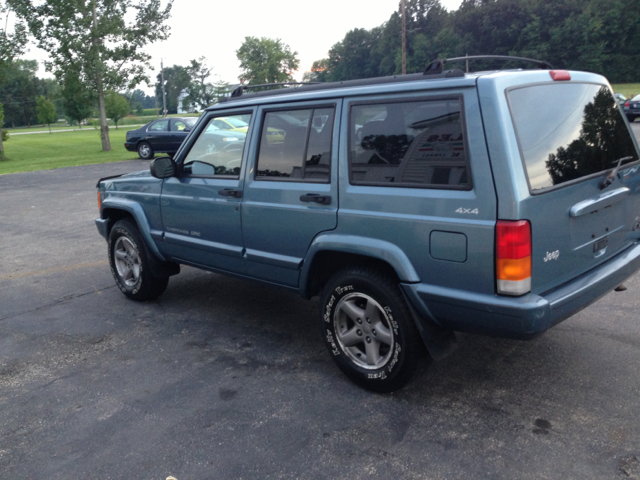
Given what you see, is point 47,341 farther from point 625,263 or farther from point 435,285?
point 625,263

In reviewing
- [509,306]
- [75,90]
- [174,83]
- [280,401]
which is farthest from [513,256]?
[174,83]

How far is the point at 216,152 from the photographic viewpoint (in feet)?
15.6

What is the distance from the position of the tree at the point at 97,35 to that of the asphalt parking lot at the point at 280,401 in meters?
24.8

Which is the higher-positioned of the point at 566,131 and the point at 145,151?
the point at 566,131

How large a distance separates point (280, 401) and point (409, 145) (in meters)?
1.78

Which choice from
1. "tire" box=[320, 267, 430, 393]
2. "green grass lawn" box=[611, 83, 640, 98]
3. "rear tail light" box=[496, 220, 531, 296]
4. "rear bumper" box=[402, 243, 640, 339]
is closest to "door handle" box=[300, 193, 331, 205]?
"tire" box=[320, 267, 430, 393]

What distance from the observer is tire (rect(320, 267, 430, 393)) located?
3410mm

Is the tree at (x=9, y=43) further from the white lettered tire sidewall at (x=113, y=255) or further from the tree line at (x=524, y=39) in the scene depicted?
the tree line at (x=524, y=39)

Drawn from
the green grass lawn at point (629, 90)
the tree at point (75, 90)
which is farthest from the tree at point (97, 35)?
the green grass lawn at point (629, 90)

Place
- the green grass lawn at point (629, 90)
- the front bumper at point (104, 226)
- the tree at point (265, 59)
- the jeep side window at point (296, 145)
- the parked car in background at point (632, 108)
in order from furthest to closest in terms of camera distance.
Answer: the tree at point (265, 59)
the green grass lawn at point (629, 90)
the parked car in background at point (632, 108)
the front bumper at point (104, 226)
the jeep side window at point (296, 145)

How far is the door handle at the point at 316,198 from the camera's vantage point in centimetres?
372

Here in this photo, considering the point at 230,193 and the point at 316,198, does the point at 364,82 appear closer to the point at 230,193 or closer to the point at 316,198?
the point at 316,198

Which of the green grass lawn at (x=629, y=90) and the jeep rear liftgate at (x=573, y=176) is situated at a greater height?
the green grass lawn at (x=629, y=90)

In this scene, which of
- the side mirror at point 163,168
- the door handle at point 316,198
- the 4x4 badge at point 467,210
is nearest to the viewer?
the 4x4 badge at point 467,210
